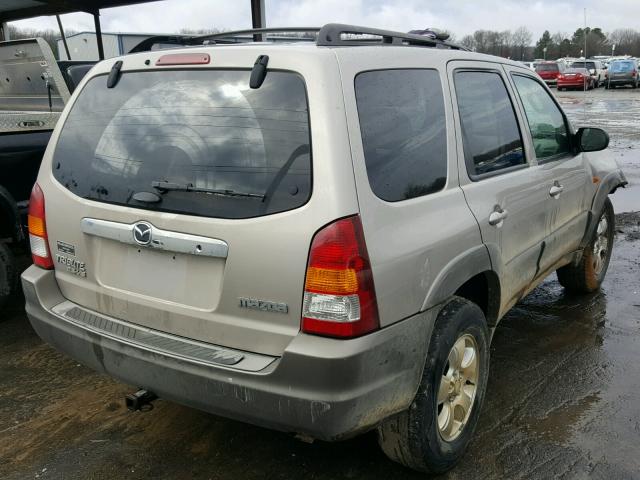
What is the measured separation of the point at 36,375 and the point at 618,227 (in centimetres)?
628

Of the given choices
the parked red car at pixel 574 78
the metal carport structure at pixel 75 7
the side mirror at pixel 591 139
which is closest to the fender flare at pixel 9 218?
the side mirror at pixel 591 139

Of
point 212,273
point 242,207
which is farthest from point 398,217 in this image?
point 212,273

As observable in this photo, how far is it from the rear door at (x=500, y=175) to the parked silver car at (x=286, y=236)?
0.02m

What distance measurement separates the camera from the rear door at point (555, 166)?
3729 mm

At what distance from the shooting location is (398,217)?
7.63ft

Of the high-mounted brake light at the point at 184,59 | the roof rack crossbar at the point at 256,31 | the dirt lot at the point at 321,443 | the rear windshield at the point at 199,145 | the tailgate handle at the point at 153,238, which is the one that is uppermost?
the roof rack crossbar at the point at 256,31

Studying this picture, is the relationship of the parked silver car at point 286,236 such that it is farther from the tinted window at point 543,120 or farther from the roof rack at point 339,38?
the tinted window at point 543,120

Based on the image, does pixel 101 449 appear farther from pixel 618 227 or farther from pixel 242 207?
pixel 618 227

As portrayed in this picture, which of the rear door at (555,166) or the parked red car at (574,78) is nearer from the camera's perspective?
the rear door at (555,166)

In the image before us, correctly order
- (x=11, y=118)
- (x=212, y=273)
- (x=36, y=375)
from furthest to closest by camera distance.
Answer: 1. (x=11, y=118)
2. (x=36, y=375)
3. (x=212, y=273)

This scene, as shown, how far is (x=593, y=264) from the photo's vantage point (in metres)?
4.91

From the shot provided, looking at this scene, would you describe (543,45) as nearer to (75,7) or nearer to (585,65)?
(585,65)

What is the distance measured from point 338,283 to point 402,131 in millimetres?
780

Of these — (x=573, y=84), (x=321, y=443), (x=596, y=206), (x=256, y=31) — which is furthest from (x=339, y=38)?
(x=573, y=84)
